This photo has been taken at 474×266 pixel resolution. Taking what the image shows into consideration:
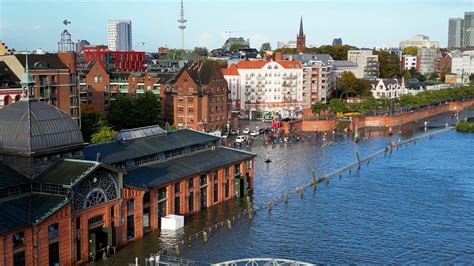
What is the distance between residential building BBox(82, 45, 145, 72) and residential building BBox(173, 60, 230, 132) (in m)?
49.6

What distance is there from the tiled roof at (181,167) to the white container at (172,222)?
2783 millimetres

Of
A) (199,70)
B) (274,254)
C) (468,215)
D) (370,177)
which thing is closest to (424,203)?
(468,215)

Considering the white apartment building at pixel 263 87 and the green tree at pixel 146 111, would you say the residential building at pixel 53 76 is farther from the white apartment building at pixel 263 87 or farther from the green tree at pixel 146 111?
the white apartment building at pixel 263 87

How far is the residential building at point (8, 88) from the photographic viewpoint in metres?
73.9

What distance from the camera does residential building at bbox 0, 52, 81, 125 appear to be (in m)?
79.2

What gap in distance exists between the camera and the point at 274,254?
147ft

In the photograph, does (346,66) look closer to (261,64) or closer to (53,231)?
(261,64)

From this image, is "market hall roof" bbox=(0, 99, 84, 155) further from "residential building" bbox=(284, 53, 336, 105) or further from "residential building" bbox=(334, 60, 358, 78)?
"residential building" bbox=(334, 60, 358, 78)

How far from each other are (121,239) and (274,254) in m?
10.7

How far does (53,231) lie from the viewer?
3884 centimetres

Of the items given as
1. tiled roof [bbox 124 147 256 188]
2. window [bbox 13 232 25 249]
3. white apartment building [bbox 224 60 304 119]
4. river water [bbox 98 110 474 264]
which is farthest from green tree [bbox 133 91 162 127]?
window [bbox 13 232 25 249]

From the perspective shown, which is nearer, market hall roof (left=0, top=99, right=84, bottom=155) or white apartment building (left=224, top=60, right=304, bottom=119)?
market hall roof (left=0, top=99, right=84, bottom=155)

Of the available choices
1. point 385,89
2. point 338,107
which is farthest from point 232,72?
point 385,89

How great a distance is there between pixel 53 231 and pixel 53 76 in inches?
1811
